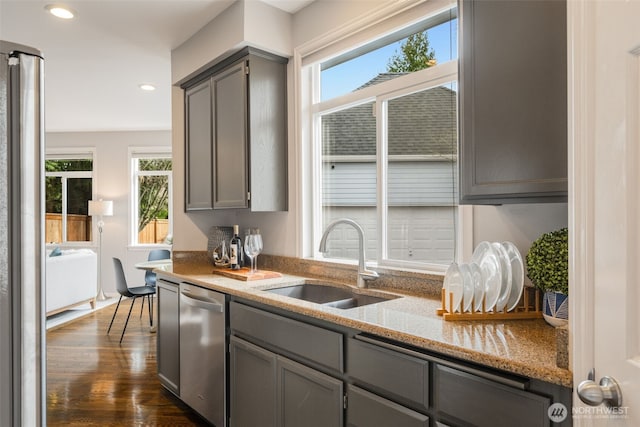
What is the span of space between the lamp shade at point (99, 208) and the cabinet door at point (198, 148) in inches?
155

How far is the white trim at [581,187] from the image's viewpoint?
3.23 feet

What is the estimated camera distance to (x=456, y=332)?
1.36 meters

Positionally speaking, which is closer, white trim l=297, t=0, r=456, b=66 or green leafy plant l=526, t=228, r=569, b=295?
green leafy plant l=526, t=228, r=569, b=295

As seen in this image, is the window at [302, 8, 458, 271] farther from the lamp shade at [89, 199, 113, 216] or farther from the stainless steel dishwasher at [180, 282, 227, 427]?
the lamp shade at [89, 199, 113, 216]

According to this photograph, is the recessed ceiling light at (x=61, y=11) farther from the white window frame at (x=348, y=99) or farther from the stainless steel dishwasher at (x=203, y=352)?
the stainless steel dishwasher at (x=203, y=352)

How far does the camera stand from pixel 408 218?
2.29 meters

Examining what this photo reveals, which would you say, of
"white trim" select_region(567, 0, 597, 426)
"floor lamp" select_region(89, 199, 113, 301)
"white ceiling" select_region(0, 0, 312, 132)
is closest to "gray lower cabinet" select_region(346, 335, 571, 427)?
"white trim" select_region(567, 0, 597, 426)

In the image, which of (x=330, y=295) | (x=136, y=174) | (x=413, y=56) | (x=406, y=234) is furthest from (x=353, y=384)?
(x=136, y=174)

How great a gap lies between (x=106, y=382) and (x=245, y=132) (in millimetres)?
2180

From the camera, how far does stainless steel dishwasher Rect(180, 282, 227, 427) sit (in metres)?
2.28

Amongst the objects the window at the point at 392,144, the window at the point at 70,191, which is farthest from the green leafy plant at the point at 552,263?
the window at the point at 70,191

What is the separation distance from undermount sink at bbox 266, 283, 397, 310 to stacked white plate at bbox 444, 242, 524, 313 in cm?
51

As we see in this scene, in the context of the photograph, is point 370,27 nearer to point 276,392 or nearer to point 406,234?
point 406,234

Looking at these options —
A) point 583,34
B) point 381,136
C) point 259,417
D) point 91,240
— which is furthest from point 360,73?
point 91,240
